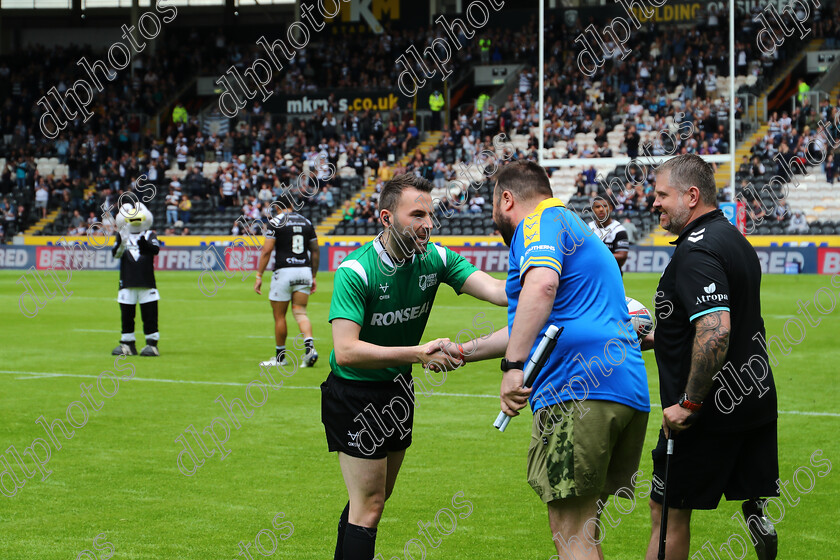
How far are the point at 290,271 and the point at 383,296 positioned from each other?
29.7 ft

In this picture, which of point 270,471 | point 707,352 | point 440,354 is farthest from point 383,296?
point 270,471

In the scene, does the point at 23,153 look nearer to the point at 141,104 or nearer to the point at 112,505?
the point at 141,104

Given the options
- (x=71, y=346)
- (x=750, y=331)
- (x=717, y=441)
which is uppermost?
(x=750, y=331)

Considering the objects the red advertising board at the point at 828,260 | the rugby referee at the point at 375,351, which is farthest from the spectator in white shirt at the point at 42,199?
the rugby referee at the point at 375,351

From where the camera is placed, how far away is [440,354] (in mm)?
4570

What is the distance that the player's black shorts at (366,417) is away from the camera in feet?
16.3

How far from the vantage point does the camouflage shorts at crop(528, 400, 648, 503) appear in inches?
177

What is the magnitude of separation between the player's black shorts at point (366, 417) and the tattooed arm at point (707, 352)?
1.35 m

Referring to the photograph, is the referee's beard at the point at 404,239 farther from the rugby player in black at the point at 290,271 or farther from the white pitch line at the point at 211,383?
the rugby player in black at the point at 290,271

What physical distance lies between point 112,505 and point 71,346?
1000 cm

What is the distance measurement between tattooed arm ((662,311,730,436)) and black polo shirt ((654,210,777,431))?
0.08 metres

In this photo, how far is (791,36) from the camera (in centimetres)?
4300

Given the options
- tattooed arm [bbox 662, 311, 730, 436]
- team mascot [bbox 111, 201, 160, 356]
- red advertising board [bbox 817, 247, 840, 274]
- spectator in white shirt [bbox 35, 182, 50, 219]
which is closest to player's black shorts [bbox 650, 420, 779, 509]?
tattooed arm [bbox 662, 311, 730, 436]

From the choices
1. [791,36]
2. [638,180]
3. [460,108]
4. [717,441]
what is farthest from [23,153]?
[717,441]
